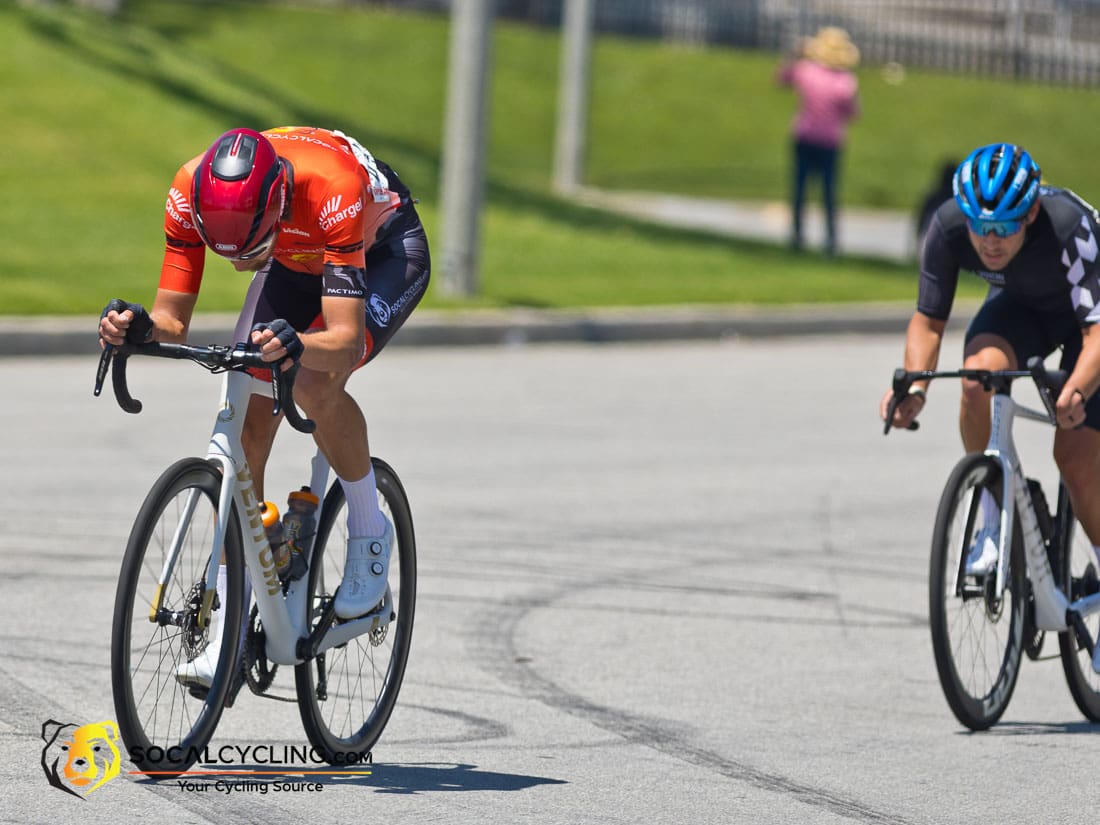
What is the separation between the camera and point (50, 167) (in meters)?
19.6

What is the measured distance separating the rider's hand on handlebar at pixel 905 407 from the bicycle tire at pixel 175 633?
222cm

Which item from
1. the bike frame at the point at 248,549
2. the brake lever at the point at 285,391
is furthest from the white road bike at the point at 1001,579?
the brake lever at the point at 285,391

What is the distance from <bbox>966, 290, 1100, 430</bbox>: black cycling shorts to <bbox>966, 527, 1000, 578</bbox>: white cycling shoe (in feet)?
1.67

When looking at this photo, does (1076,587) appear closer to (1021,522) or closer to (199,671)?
(1021,522)

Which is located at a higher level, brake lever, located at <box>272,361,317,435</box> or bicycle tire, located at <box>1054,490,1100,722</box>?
brake lever, located at <box>272,361,317,435</box>

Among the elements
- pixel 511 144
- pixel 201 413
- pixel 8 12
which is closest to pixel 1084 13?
pixel 511 144

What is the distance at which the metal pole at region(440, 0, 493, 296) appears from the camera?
16016mm

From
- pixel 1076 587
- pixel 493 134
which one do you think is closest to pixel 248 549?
pixel 1076 587

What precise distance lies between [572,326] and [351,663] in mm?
10017

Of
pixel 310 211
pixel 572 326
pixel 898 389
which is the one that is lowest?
pixel 572 326

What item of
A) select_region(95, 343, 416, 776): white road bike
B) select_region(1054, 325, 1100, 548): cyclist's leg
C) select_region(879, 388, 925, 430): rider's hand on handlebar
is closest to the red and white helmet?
select_region(95, 343, 416, 776): white road bike

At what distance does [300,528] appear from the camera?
559cm

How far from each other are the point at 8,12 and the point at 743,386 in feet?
39.3

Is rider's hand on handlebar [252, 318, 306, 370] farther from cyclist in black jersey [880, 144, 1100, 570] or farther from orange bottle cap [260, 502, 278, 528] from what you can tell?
cyclist in black jersey [880, 144, 1100, 570]
